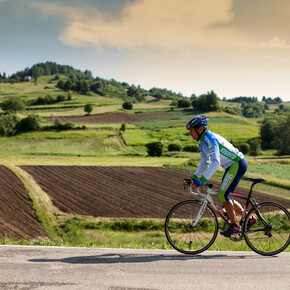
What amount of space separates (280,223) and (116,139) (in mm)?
64569

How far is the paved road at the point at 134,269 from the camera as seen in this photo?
4.68m

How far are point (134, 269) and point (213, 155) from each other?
2.45 m

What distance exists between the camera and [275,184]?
35.8 meters

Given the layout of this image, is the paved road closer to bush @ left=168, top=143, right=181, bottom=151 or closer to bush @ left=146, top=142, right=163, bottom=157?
bush @ left=146, top=142, right=163, bottom=157

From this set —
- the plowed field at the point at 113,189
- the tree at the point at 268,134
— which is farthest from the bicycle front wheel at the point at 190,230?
the tree at the point at 268,134

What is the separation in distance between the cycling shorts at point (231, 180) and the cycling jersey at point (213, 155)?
3.9 inches

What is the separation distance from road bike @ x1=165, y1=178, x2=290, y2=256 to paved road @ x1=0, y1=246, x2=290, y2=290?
0.76 ft

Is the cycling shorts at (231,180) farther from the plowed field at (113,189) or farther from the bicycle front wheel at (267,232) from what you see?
the plowed field at (113,189)

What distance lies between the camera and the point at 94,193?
1132 inches

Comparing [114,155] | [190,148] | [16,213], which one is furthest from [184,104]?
[16,213]

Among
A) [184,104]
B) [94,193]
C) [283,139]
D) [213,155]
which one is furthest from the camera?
[184,104]

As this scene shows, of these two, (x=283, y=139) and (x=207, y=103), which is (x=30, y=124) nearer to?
(x=283, y=139)

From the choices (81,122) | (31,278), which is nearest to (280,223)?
(31,278)

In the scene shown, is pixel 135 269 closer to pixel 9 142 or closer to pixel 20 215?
pixel 20 215
